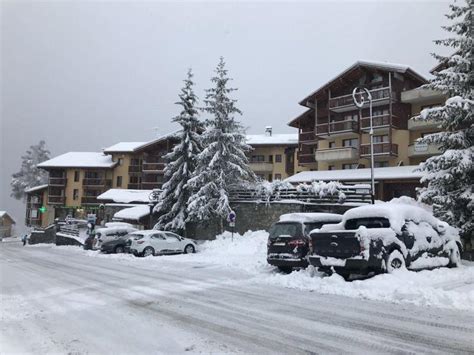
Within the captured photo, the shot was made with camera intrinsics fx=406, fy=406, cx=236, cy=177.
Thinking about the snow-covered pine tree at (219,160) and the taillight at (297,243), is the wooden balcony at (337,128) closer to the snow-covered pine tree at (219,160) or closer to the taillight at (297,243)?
A: the snow-covered pine tree at (219,160)

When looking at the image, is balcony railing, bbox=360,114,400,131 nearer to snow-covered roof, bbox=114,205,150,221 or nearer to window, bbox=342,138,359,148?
window, bbox=342,138,359,148

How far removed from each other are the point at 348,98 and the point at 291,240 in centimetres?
2751

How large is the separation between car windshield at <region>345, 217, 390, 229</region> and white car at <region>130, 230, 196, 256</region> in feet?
41.5

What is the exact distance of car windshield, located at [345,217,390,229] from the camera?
39.6ft

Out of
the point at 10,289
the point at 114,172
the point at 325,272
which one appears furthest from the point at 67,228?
the point at 325,272

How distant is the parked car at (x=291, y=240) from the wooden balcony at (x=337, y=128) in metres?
24.1

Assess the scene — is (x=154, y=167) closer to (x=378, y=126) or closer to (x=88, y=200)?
(x=88, y=200)

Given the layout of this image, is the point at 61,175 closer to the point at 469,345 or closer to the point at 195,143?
the point at 195,143

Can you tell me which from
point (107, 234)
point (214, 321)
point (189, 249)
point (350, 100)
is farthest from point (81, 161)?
point (214, 321)

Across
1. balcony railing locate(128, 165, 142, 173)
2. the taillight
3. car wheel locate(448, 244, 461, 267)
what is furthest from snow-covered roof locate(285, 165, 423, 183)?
balcony railing locate(128, 165, 142, 173)

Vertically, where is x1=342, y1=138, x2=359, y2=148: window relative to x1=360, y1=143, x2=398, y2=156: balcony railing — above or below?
above

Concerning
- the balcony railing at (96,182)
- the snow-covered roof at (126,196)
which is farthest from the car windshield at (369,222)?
the balcony railing at (96,182)

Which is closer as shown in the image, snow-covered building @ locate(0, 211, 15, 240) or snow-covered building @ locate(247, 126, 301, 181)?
snow-covered building @ locate(247, 126, 301, 181)

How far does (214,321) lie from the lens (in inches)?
297
